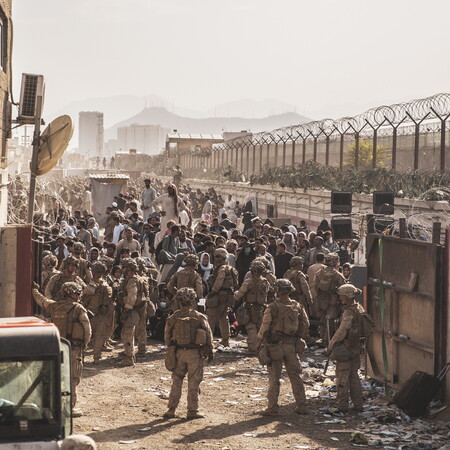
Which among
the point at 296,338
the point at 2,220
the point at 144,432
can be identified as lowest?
the point at 144,432

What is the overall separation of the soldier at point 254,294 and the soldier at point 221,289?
0.40 m

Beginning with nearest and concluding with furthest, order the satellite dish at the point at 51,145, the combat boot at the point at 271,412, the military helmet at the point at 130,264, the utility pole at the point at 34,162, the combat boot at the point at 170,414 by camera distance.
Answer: the combat boot at the point at 170,414 < the combat boot at the point at 271,412 < the utility pole at the point at 34,162 < the satellite dish at the point at 51,145 < the military helmet at the point at 130,264

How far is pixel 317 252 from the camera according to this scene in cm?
1558

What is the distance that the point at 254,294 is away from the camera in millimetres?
12969

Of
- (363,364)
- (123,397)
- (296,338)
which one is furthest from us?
(363,364)

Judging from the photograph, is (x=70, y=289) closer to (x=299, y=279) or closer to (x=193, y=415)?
(x=193, y=415)

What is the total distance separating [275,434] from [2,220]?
5574mm

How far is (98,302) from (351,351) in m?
3.84

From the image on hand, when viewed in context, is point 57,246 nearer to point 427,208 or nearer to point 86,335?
point 86,335

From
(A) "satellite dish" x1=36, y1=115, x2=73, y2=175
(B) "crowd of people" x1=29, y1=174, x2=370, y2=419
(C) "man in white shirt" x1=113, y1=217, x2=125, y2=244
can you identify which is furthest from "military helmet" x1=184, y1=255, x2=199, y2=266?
(C) "man in white shirt" x1=113, y1=217, x2=125, y2=244

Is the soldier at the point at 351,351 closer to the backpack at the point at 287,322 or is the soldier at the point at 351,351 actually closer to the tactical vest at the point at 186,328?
the backpack at the point at 287,322

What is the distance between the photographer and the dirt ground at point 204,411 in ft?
30.1

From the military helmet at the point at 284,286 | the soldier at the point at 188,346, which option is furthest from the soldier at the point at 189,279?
the soldier at the point at 188,346

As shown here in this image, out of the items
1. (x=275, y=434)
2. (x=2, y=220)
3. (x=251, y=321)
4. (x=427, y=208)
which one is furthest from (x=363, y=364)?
(x=427, y=208)
